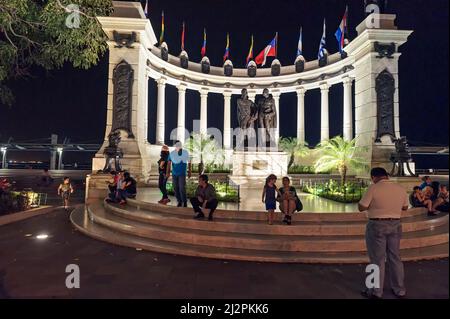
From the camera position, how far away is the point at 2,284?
564cm

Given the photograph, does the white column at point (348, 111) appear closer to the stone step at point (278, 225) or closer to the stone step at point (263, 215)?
the stone step at point (278, 225)

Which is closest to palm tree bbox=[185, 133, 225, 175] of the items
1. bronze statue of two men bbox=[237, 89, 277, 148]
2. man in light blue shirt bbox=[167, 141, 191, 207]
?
bronze statue of two men bbox=[237, 89, 277, 148]

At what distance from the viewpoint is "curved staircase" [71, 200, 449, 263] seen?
7625 mm

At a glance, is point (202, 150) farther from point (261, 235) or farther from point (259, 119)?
point (261, 235)

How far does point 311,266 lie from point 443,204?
792 cm

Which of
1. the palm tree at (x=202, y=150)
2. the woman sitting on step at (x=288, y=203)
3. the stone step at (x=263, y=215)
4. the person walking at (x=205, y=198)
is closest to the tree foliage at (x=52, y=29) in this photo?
the stone step at (x=263, y=215)

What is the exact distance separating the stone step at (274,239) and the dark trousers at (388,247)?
2.74 meters

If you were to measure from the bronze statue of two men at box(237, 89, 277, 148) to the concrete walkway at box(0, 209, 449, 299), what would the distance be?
12.9 meters

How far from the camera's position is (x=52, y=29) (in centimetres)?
1356

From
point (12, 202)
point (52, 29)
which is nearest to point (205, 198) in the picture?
point (12, 202)

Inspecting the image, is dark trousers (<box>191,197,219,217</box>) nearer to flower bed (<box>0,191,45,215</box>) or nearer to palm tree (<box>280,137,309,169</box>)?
flower bed (<box>0,191,45,215</box>)

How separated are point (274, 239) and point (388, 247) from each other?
136 inches

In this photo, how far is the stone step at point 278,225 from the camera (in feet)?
28.2
